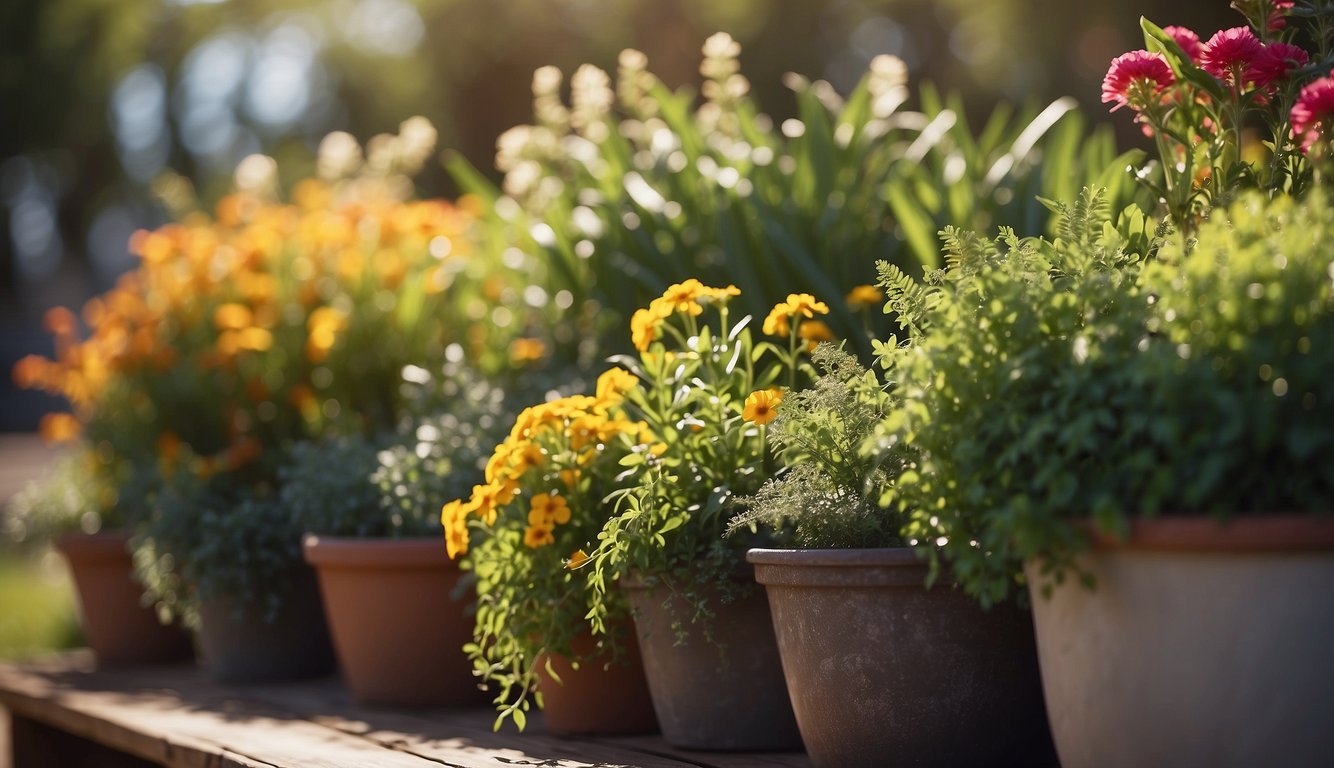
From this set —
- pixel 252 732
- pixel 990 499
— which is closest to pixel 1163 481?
pixel 990 499

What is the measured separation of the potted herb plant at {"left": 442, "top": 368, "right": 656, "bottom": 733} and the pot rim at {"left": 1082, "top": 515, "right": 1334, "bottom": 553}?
85 centimetres

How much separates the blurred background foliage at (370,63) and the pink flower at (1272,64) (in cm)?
415

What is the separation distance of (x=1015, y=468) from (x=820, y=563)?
36 cm

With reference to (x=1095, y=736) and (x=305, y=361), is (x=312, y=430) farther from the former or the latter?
(x=1095, y=736)

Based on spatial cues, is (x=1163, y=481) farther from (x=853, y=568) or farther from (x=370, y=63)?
(x=370, y=63)

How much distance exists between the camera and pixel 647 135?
3408mm

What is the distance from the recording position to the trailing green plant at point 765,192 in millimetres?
2811

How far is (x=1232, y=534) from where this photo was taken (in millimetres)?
1396

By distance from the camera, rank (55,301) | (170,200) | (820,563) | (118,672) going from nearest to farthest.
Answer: (820,563)
(118,672)
(170,200)
(55,301)

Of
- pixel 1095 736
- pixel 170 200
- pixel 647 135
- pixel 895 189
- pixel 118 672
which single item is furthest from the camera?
pixel 170 200

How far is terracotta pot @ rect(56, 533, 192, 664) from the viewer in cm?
377

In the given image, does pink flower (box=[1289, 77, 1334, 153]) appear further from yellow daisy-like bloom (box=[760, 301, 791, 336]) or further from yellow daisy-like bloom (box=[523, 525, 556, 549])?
yellow daisy-like bloom (box=[523, 525, 556, 549])

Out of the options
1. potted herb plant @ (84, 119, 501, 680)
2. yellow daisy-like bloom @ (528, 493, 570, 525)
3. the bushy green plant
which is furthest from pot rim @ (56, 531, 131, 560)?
the bushy green plant

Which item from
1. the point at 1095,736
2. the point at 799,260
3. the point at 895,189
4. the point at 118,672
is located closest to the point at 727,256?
the point at 799,260
